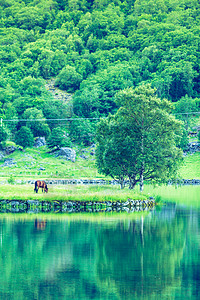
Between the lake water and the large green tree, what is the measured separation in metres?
12.4

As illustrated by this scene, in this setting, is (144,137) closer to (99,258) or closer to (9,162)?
(99,258)

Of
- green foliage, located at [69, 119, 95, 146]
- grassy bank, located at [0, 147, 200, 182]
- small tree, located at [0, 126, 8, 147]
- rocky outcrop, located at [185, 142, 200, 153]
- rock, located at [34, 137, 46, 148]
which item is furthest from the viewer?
green foliage, located at [69, 119, 95, 146]

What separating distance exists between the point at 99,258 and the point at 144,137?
2809 centimetres

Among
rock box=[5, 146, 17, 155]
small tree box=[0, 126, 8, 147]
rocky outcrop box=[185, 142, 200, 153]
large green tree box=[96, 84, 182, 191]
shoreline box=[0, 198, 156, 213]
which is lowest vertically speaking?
shoreline box=[0, 198, 156, 213]

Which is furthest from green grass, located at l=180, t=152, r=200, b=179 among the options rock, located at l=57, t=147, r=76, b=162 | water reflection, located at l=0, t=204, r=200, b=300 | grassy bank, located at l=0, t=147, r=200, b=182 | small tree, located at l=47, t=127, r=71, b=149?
water reflection, located at l=0, t=204, r=200, b=300

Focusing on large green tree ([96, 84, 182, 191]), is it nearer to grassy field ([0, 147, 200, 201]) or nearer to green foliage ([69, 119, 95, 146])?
grassy field ([0, 147, 200, 201])

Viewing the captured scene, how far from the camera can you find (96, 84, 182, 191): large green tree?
168ft

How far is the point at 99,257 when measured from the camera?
25.0m

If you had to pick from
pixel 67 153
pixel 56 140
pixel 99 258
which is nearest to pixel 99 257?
pixel 99 258

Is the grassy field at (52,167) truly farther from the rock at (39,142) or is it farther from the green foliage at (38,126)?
the green foliage at (38,126)

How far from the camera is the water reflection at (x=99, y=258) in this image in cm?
1934

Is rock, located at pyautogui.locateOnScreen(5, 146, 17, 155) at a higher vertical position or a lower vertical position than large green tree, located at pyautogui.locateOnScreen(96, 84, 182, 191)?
higher

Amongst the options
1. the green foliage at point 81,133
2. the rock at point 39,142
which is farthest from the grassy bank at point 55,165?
the green foliage at point 81,133

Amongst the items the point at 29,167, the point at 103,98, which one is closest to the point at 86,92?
the point at 103,98
